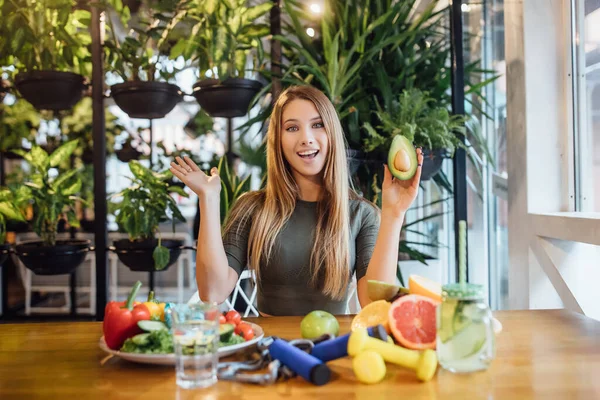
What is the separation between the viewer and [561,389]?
104 centimetres

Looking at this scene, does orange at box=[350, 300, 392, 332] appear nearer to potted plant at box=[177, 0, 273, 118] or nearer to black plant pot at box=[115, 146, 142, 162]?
potted plant at box=[177, 0, 273, 118]

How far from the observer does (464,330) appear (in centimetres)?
108

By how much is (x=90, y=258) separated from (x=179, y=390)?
4.64 meters

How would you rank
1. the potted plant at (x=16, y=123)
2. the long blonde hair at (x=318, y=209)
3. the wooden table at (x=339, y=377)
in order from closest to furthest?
the wooden table at (x=339, y=377) < the long blonde hair at (x=318, y=209) < the potted plant at (x=16, y=123)

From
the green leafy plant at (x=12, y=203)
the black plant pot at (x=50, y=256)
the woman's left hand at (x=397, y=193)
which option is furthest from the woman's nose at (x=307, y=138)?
the green leafy plant at (x=12, y=203)

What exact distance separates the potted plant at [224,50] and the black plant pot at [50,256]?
95 centimetres

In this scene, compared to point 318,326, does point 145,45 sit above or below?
above

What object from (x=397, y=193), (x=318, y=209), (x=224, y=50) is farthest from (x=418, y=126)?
(x=397, y=193)

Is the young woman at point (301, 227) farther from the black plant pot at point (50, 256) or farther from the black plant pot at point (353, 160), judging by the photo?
the black plant pot at point (50, 256)

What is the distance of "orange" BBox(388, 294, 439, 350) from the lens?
1.21 m

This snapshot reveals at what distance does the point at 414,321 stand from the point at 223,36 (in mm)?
2235

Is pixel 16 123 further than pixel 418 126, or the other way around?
pixel 16 123

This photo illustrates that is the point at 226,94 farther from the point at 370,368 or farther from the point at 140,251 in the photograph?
the point at 370,368

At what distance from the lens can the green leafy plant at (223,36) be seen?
3096 mm
